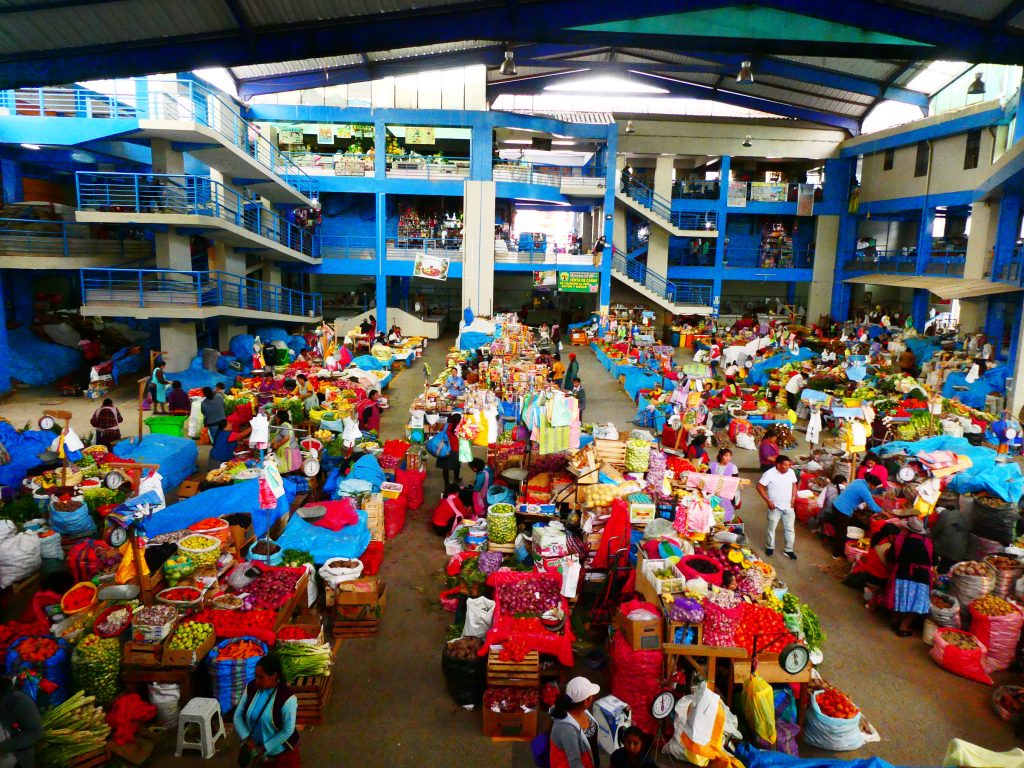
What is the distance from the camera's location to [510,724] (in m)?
5.50

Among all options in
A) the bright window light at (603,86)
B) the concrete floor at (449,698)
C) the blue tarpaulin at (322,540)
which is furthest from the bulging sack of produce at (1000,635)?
the bright window light at (603,86)

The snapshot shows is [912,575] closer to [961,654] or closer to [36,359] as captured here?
[961,654]

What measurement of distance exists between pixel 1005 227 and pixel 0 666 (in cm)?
2551

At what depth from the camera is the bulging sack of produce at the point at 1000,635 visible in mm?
6609

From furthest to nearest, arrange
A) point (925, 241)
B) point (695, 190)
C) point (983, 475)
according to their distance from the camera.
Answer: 1. point (695, 190)
2. point (925, 241)
3. point (983, 475)

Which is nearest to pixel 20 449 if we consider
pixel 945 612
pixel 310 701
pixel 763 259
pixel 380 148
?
pixel 310 701

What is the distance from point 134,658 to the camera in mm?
5613

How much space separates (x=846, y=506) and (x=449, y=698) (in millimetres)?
6129

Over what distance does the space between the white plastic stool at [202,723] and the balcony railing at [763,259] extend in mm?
31924

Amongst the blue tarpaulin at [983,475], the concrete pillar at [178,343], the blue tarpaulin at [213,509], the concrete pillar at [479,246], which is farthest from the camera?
the concrete pillar at [479,246]

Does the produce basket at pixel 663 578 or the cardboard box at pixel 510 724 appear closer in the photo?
the cardboard box at pixel 510 724

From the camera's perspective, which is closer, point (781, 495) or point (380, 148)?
point (781, 495)

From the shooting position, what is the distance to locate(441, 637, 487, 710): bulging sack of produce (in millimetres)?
Result: 5804

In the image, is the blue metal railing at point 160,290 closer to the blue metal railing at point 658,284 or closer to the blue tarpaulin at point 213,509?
the blue tarpaulin at point 213,509
